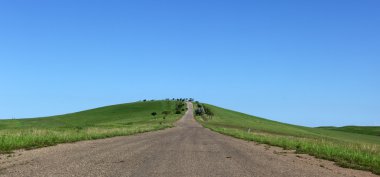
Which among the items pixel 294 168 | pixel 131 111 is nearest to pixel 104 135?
pixel 294 168

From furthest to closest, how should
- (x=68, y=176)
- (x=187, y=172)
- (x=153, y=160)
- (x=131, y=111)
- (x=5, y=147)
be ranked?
(x=131, y=111)
(x=5, y=147)
(x=153, y=160)
(x=187, y=172)
(x=68, y=176)

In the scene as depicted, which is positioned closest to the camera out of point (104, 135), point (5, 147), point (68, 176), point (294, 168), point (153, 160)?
point (68, 176)

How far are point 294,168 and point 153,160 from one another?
5655mm

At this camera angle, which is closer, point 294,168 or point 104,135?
point 294,168

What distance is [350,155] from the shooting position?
2388 centimetres

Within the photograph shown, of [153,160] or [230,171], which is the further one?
[153,160]

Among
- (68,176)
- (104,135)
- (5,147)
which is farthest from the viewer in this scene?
(104,135)

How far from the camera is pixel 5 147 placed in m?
23.3

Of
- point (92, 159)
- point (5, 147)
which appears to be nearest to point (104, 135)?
point (5, 147)

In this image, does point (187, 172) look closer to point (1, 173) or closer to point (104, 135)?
point (1, 173)

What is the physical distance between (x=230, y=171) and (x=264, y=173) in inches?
45.0

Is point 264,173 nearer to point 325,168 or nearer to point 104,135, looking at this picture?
point 325,168

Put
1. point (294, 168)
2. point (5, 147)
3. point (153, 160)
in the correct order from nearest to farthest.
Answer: point (294, 168)
point (153, 160)
point (5, 147)

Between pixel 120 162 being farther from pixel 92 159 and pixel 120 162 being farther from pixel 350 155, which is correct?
pixel 350 155
